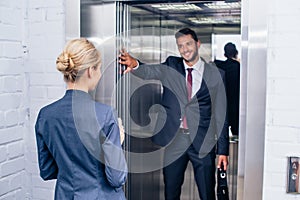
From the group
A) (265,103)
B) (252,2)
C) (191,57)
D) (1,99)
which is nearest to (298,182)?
(265,103)

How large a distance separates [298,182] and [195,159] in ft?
2.89

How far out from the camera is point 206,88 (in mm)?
2277

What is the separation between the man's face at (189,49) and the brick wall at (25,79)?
735 mm

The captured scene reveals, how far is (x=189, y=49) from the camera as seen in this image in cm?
Result: 233

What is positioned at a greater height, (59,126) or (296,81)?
(296,81)

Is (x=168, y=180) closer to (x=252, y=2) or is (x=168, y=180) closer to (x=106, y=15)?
(x=106, y=15)

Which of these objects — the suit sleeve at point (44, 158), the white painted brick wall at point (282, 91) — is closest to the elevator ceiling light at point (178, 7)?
the white painted brick wall at point (282, 91)

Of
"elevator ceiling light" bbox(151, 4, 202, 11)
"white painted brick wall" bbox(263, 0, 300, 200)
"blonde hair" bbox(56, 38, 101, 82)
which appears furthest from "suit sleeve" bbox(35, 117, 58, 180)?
"elevator ceiling light" bbox(151, 4, 202, 11)

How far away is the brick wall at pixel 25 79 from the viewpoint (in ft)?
5.98

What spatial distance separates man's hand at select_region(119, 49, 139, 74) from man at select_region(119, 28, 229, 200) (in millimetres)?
270

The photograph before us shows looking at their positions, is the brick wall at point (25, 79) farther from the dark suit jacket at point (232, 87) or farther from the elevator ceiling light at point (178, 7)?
the dark suit jacket at point (232, 87)

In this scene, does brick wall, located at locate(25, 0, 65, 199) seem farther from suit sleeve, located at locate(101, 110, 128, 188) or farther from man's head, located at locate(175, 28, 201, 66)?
man's head, located at locate(175, 28, 201, 66)

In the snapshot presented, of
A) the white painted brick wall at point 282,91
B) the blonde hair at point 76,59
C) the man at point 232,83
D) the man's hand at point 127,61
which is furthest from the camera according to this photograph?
the man at point 232,83

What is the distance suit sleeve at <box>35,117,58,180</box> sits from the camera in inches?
56.1
